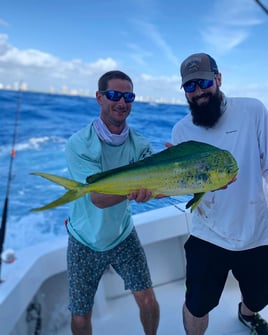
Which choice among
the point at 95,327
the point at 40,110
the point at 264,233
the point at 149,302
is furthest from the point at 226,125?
the point at 40,110

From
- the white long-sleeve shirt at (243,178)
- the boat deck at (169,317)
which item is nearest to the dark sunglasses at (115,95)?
the white long-sleeve shirt at (243,178)

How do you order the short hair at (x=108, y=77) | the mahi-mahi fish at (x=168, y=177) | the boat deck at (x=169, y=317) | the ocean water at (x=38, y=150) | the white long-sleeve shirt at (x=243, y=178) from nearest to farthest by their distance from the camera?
the mahi-mahi fish at (x=168, y=177) < the white long-sleeve shirt at (x=243, y=178) < the short hair at (x=108, y=77) < the boat deck at (x=169, y=317) < the ocean water at (x=38, y=150)

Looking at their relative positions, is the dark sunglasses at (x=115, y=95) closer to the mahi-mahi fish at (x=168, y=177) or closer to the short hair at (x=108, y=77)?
the short hair at (x=108, y=77)

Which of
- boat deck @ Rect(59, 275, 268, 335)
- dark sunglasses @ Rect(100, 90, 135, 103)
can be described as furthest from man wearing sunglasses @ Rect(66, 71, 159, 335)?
boat deck @ Rect(59, 275, 268, 335)

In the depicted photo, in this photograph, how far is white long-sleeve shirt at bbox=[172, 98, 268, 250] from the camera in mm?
1671

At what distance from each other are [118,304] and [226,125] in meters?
1.74

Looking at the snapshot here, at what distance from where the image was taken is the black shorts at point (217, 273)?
1.76 meters

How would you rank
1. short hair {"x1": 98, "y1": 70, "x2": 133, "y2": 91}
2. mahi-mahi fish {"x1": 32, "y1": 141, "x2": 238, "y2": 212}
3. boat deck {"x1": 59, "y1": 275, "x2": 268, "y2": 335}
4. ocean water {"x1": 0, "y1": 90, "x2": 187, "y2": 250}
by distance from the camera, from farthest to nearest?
1. ocean water {"x1": 0, "y1": 90, "x2": 187, "y2": 250}
2. boat deck {"x1": 59, "y1": 275, "x2": 268, "y2": 335}
3. short hair {"x1": 98, "y1": 70, "x2": 133, "y2": 91}
4. mahi-mahi fish {"x1": 32, "y1": 141, "x2": 238, "y2": 212}

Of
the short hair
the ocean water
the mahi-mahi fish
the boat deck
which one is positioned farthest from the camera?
the ocean water

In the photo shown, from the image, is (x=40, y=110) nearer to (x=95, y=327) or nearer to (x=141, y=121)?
(x=141, y=121)

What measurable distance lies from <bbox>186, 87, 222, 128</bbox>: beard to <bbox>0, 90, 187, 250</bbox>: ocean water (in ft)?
1.39

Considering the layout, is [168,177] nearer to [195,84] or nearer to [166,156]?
[166,156]

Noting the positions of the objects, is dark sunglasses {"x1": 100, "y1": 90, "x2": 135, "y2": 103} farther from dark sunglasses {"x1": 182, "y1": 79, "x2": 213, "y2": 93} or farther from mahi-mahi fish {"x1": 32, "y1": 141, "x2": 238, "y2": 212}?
mahi-mahi fish {"x1": 32, "y1": 141, "x2": 238, "y2": 212}

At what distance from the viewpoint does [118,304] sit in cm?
271
